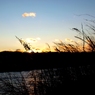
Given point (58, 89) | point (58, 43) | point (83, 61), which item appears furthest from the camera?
point (58, 43)

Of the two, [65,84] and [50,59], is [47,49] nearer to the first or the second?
[50,59]

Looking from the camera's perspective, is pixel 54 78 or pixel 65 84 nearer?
pixel 65 84

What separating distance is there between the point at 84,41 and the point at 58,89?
4.15 ft

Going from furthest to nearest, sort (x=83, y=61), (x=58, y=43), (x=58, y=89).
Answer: (x=58, y=43) < (x=83, y=61) < (x=58, y=89)

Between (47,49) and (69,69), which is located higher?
(47,49)

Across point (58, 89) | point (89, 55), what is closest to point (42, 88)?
point (58, 89)

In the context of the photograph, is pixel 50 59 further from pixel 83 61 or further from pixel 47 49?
pixel 83 61

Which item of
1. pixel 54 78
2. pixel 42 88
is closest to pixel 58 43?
pixel 54 78

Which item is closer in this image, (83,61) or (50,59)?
(83,61)

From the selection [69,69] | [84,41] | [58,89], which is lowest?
[58,89]

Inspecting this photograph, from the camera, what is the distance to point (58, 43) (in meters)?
Answer: 7.20

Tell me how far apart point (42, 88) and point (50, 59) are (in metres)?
1.39

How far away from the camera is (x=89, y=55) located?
21.4ft

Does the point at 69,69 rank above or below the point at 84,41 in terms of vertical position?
below
